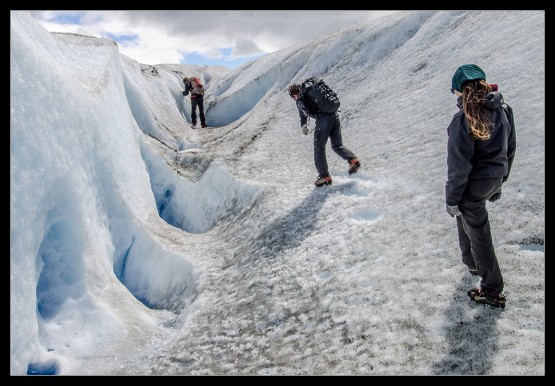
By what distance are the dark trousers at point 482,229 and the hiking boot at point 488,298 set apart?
50 millimetres

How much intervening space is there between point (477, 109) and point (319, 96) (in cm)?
436

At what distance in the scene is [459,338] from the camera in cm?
380

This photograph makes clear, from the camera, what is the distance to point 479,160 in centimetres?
392

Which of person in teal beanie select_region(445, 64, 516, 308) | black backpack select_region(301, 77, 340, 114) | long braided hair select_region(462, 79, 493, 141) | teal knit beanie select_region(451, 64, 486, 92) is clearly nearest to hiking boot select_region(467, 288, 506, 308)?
person in teal beanie select_region(445, 64, 516, 308)

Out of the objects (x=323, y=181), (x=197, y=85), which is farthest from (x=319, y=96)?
(x=197, y=85)

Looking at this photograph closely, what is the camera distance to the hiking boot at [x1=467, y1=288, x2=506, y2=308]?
3.92 meters

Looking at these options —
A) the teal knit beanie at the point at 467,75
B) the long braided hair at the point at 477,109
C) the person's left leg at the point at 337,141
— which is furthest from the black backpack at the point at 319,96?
the long braided hair at the point at 477,109

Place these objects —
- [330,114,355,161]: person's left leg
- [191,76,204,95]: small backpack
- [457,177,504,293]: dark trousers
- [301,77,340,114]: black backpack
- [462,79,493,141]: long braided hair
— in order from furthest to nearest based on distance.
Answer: [191,76,204,95]: small backpack, [330,114,355,161]: person's left leg, [301,77,340,114]: black backpack, [457,177,504,293]: dark trousers, [462,79,493,141]: long braided hair

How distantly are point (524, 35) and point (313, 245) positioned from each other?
6957 mm

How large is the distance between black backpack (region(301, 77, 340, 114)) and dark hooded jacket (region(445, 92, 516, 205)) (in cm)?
408

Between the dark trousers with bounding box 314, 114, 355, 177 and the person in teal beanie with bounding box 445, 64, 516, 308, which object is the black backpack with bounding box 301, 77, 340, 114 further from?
the person in teal beanie with bounding box 445, 64, 516, 308

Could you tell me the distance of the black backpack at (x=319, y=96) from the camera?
7.83 metres

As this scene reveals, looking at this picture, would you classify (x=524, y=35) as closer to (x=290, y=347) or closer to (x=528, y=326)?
(x=528, y=326)
